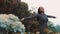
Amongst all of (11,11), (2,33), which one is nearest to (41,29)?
(2,33)

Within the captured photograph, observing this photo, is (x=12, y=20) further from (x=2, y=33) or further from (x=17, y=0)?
(x=17, y=0)

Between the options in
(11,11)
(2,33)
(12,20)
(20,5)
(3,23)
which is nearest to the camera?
(2,33)

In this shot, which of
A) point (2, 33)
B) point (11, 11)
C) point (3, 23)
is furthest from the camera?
point (11, 11)

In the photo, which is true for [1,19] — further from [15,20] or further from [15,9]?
[15,9]

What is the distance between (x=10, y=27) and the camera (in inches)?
416

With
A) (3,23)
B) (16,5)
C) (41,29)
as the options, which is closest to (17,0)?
(16,5)

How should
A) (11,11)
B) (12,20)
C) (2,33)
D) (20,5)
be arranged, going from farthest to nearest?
(20,5)
(11,11)
(12,20)
(2,33)

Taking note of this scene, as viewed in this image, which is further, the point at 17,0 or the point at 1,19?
the point at 17,0

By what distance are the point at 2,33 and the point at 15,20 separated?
177 centimetres

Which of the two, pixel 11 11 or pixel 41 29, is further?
pixel 11 11

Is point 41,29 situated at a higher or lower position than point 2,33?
higher

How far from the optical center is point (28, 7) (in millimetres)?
15758

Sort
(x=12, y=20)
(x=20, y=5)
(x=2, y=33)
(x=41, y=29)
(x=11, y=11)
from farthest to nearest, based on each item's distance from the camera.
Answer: (x=20, y=5) → (x=11, y=11) → (x=12, y=20) → (x=2, y=33) → (x=41, y=29)

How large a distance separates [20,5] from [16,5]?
731 millimetres
